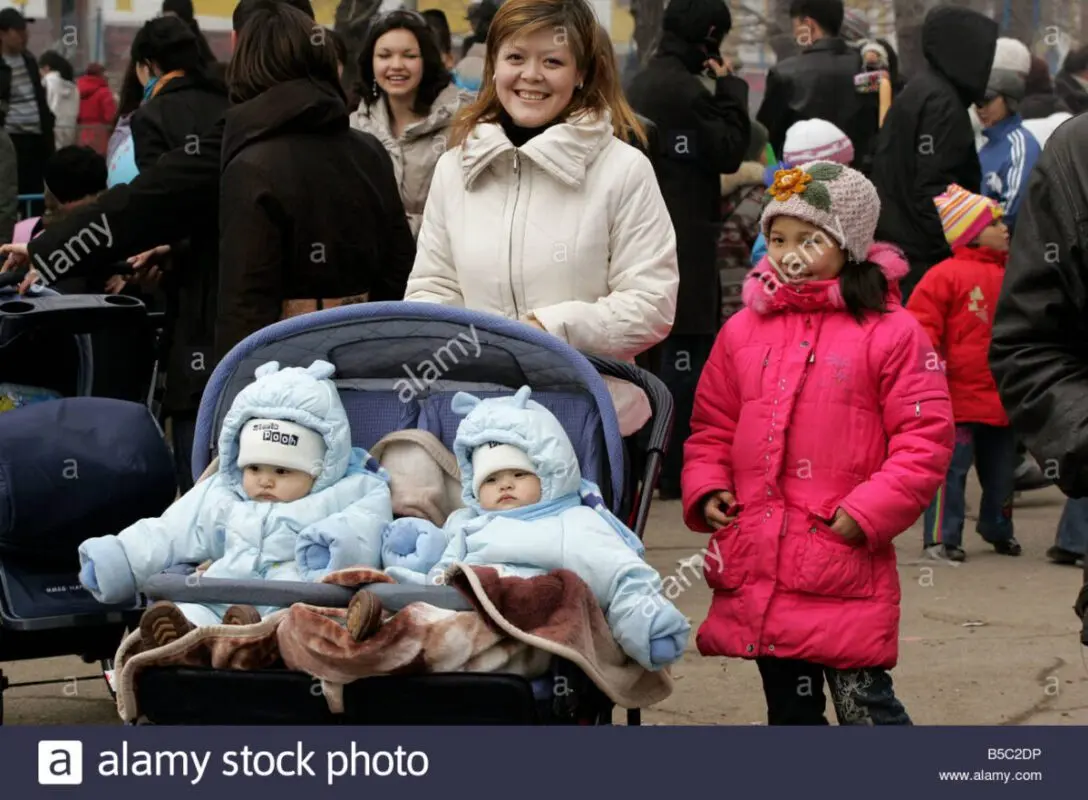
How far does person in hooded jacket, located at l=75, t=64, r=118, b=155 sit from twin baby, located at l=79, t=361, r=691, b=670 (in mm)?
10293

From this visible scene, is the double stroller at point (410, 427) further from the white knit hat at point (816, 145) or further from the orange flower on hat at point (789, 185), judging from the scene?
the white knit hat at point (816, 145)

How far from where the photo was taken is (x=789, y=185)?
4.99m

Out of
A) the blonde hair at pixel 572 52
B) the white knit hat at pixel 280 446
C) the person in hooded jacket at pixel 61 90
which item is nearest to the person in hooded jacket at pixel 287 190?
the blonde hair at pixel 572 52

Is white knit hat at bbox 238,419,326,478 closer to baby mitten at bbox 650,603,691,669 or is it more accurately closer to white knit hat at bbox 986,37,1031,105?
baby mitten at bbox 650,603,691,669

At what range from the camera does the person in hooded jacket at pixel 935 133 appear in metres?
9.49

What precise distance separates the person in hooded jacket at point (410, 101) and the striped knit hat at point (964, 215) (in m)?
2.09

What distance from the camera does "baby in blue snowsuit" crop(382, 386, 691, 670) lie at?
165 inches

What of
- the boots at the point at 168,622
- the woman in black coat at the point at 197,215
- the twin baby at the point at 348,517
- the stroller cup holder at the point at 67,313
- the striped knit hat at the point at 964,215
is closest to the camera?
the boots at the point at 168,622

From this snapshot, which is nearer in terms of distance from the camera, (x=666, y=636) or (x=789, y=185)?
(x=666, y=636)

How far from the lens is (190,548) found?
4.59 meters

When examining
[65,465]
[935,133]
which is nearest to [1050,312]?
[65,465]

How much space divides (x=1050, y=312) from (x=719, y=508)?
1.57 meters

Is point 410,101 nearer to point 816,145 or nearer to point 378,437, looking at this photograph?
point 816,145
